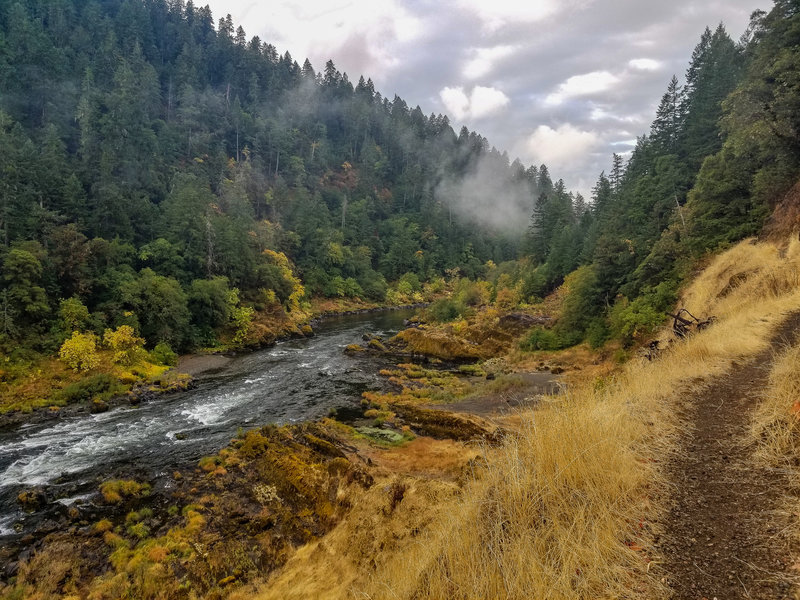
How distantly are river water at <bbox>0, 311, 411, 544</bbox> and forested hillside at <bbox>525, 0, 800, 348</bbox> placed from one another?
53.5ft

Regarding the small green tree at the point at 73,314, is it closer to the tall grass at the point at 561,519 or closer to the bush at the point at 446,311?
the tall grass at the point at 561,519

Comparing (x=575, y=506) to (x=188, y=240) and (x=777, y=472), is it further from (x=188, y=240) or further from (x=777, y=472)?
(x=188, y=240)

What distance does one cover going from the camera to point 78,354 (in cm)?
2383

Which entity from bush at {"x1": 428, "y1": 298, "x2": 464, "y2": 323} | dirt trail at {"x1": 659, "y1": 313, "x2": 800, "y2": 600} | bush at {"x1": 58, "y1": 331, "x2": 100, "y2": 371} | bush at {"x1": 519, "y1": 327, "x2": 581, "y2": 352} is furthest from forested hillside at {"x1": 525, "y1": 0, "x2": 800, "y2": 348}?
bush at {"x1": 58, "y1": 331, "x2": 100, "y2": 371}

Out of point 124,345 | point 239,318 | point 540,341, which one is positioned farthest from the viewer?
point 239,318

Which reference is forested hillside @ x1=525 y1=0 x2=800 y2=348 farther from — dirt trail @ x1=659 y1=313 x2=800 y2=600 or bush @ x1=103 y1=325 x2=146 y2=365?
bush @ x1=103 y1=325 x2=146 y2=365

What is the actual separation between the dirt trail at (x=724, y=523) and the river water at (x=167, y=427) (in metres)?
14.1

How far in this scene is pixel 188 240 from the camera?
4191 cm

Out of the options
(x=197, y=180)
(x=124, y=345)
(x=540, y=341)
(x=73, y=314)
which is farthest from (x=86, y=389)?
(x=197, y=180)

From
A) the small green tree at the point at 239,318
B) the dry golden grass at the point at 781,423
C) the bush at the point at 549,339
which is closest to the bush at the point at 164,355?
the small green tree at the point at 239,318

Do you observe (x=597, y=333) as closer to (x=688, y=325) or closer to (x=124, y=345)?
(x=688, y=325)

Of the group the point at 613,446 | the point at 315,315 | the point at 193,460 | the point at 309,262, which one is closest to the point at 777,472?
the point at 613,446

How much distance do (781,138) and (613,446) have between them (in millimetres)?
24343

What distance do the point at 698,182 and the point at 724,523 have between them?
30.1 metres
